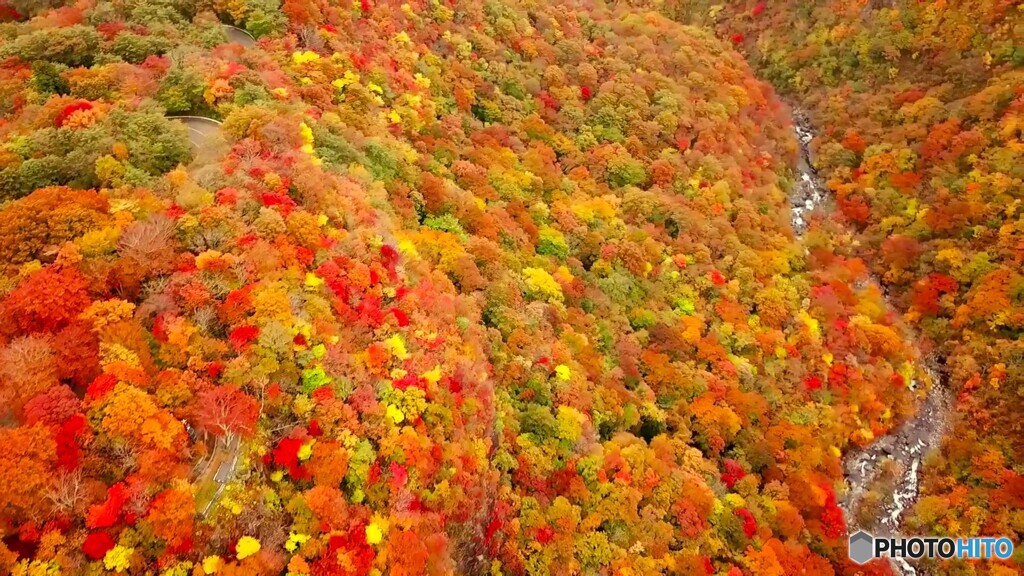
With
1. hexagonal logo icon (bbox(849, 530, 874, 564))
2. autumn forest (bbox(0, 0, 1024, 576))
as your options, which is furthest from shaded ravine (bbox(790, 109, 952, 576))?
hexagonal logo icon (bbox(849, 530, 874, 564))

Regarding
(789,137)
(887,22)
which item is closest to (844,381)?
(789,137)

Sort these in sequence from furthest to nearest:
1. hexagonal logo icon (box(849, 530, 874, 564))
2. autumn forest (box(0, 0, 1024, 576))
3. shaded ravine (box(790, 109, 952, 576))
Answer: shaded ravine (box(790, 109, 952, 576))
hexagonal logo icon (box(849, 530, 874, 564))
autumn forest (box(0, 0, 1024, 576))

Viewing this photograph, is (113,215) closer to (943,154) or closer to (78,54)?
(78,54)

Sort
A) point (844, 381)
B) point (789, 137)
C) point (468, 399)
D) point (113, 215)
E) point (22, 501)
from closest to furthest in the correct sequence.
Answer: point (22, 501) < point (113, 215) < point (468, 399) < point (844, 381) < point (789, 137)

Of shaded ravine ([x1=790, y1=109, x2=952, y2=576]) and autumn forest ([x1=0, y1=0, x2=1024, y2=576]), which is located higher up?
autumn forest ([x1=0, y1=0, x2=1024, y2=576])

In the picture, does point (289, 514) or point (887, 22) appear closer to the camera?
point (289, 514)

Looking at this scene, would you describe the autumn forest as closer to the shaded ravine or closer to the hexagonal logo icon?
the shaded ravine

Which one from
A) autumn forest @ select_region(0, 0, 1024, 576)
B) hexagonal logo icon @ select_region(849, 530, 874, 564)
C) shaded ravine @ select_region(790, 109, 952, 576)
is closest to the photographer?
autumn forest @ select_region(0, 0, 1024, 576)
